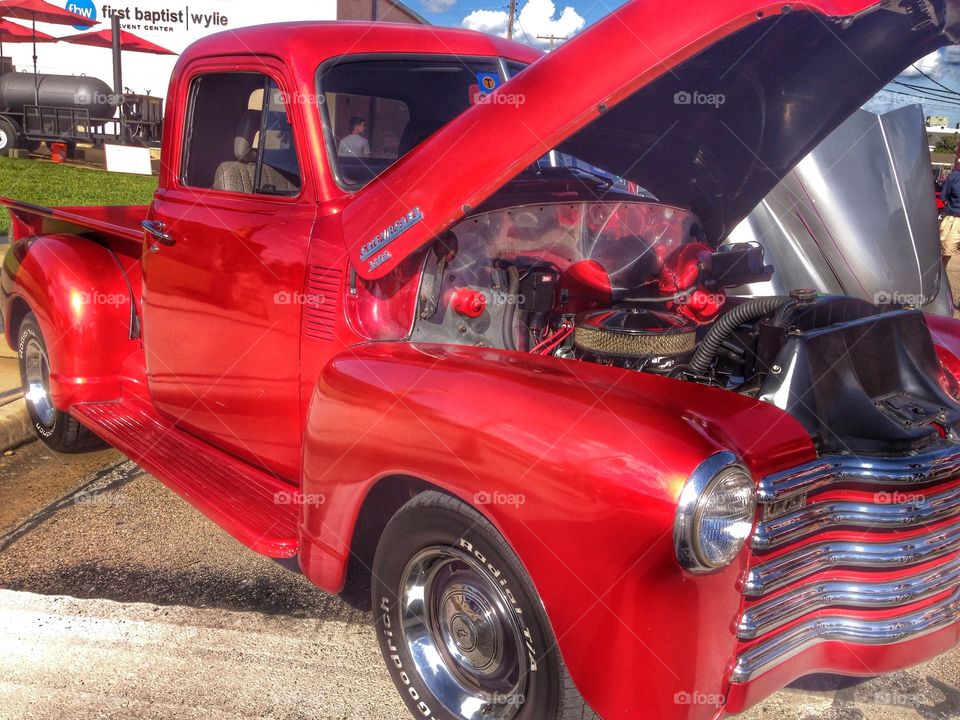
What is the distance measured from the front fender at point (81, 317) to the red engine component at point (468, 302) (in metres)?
2.25

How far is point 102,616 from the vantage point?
10.5 feet

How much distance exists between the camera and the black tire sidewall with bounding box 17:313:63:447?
15.3 ft

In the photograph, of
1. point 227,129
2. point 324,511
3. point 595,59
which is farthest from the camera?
point 227,129

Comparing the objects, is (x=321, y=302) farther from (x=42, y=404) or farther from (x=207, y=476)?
(x=42, y=404)

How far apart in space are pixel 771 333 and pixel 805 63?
91 cm

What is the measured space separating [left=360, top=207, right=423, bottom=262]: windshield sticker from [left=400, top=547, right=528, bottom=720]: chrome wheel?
3.07 ft

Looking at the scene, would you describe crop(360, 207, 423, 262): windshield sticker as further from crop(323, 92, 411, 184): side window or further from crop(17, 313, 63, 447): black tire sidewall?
crop(17, 313, 63, 447): black tire sidewall

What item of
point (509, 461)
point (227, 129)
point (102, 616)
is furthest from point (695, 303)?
point (102, 616)

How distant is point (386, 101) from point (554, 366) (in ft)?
5.03

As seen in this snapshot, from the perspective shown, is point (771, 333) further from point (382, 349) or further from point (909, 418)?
point (382, 349)

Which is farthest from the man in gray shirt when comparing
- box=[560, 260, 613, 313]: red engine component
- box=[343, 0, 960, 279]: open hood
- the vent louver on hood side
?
box=[560, 260, 613, 313]: red engine component

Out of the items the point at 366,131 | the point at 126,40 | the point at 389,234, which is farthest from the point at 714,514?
the point at 126,40

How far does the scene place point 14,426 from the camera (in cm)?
489

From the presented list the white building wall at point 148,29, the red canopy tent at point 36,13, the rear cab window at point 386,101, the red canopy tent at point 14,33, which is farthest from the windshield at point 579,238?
the white building wall at point 148,29
